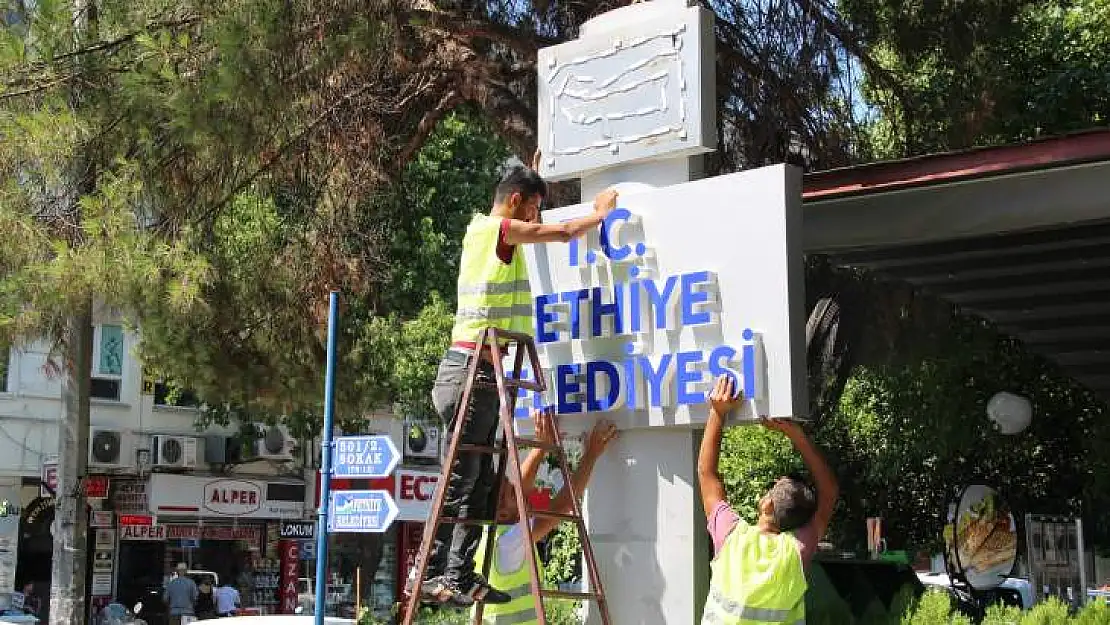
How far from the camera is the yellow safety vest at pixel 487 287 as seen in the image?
5969 mm

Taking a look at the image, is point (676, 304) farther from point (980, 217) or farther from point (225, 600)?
point (225, 600)

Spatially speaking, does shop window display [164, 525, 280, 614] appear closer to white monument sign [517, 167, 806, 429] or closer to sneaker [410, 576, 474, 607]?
white monument sign [517, 167, 806, 429]

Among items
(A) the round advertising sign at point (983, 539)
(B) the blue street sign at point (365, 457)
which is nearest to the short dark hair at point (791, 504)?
(B) the blue street sign at point (365, 457)

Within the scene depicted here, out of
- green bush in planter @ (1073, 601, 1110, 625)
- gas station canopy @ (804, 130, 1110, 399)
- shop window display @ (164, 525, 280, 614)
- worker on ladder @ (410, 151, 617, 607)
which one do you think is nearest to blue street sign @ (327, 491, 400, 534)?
worker on ladder @ (410, 151, 617, 607)

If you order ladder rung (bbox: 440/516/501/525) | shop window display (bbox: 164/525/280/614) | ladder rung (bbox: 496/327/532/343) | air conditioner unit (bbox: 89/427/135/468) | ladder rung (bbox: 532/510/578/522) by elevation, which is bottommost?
shop window display (bbox: 164/525/280/614)

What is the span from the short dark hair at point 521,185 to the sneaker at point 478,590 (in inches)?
63.2

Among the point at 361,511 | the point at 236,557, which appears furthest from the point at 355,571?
the point at 361,511

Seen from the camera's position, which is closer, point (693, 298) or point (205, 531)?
point (693, 298)

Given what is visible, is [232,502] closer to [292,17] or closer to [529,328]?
[292,17]

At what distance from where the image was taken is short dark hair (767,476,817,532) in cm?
504

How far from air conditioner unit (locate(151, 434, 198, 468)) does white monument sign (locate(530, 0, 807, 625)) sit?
20.8 m

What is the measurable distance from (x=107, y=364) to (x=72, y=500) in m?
10.6

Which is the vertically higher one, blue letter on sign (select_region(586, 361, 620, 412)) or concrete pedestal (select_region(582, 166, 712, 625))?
blue letter on sign (select_region(586, 361, 620, 412))

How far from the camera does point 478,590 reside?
5.64 meters
